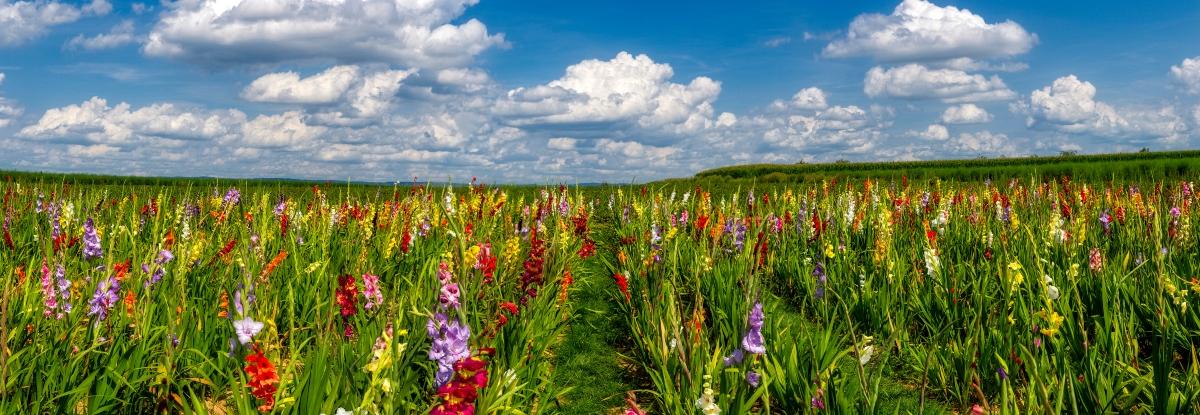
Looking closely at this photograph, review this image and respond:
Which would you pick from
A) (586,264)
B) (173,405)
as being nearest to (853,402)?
(173,405)

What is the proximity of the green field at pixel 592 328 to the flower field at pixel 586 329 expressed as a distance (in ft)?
0.07

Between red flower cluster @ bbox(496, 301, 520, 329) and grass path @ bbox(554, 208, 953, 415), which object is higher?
red flower cluster @ bbox(496, 301, 520, 329)

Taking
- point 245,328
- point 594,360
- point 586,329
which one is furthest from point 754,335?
point 586,329

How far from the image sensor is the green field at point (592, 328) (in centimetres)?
290

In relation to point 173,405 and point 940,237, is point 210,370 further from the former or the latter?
point 940,237

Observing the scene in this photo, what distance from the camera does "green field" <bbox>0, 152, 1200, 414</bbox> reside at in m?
2.90

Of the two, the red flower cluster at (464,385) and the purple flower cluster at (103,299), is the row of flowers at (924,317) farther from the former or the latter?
the purple flower cluster at (103,299)

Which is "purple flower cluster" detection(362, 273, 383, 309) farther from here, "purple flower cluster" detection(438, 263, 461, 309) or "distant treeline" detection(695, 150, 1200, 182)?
"distant treeline" detection(695, 150, 1200, 182)

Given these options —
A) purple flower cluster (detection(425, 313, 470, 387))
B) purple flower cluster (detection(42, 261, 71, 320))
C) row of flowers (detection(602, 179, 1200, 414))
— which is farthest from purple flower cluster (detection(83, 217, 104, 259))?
purple flower cluster (detection(425, 313, 470, 387))

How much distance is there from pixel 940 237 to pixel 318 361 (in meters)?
6.57

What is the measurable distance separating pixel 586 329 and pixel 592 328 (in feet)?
0.32

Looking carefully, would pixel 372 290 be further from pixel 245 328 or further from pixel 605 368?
pixel 605 368

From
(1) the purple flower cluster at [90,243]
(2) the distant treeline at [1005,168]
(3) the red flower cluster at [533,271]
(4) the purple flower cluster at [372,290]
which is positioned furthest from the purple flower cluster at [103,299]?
(2) the distant treeline at [1005,168]

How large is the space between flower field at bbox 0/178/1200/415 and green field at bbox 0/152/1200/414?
2 cm
